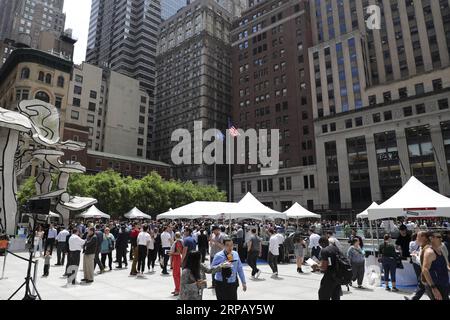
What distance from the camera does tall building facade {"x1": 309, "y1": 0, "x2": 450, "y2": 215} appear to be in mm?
52344

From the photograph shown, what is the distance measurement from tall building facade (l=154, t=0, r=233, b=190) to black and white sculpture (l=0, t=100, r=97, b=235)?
57.9 m

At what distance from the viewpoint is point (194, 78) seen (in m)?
90.4

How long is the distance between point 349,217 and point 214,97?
164 feet

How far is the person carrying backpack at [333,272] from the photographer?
6938mm

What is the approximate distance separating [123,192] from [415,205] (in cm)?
3904

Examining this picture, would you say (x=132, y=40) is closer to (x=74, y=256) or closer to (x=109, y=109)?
(x=109, y=109)

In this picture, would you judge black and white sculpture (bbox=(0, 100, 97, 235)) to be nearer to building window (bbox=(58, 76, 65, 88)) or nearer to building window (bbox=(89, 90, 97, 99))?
building window (bbox=(58, 76, 65, 88))

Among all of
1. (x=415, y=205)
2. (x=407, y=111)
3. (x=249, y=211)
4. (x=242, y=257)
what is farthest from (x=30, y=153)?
(x=407, y=111)

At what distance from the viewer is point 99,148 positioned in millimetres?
90125

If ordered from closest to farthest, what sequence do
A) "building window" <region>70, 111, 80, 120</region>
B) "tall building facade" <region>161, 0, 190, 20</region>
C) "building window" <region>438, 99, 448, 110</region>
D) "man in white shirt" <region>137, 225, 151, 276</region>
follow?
"man in white shirt" <region>137, 225, 151, 276</region> < "building window" <region>438, 99, 448, 110</region> < "building window" <region>70, 111, 80, 120</region> < "tall building facade" <region>161, 0, 190, 20</region>

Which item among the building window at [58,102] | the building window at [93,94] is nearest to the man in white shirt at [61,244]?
the building window at [58,102]

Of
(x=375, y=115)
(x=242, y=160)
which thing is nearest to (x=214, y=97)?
(x=242, y=160)

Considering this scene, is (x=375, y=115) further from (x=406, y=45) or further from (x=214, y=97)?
(x=214, y=97)

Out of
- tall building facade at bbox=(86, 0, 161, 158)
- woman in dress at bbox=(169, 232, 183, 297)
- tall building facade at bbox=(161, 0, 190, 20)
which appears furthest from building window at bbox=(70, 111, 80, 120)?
woman in dress at bbox=(169, 232, 183, 297)
